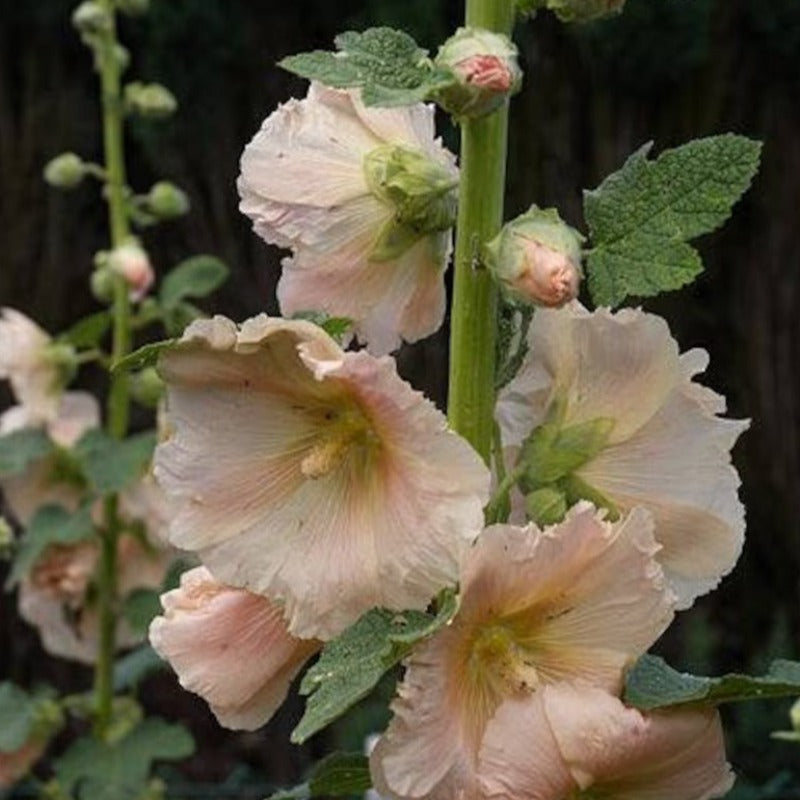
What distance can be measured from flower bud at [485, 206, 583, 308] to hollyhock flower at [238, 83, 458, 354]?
0.23ft

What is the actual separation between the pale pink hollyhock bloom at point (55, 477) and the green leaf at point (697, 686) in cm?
140

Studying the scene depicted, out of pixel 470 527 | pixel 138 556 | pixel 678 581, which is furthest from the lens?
pixel 138 556

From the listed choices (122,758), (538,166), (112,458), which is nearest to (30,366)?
(112,458)

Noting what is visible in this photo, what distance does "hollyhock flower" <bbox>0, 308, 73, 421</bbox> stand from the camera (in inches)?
86.2

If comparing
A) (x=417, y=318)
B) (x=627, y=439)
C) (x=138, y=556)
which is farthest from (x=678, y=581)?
A: (x=138, y=556)

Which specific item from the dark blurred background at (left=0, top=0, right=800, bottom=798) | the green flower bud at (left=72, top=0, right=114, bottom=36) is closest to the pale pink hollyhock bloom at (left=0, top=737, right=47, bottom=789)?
the green flower bud at (left=72, top=0, right=114, bottom=36)

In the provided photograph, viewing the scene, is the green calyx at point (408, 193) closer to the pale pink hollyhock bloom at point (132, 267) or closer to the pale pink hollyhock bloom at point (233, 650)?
the pale pink hollyhock bloom at point (233, 650)

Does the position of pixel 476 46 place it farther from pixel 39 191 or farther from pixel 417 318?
pixel 39 191

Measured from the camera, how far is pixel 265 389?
36.3 inches

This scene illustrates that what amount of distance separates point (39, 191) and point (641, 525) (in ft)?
9.11

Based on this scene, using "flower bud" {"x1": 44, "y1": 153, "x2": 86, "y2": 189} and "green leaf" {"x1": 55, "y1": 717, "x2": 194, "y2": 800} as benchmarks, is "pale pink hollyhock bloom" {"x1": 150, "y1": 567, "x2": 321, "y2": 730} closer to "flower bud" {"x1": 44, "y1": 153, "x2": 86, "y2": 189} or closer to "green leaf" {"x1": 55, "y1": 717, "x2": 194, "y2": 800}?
"green leaf" {"x1": 55, "y1": 717, "x2": 194, "y2": 800}

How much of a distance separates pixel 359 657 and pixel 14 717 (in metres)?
1.40

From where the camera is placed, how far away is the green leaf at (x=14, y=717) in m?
2.19

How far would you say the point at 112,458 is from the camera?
2.18m
